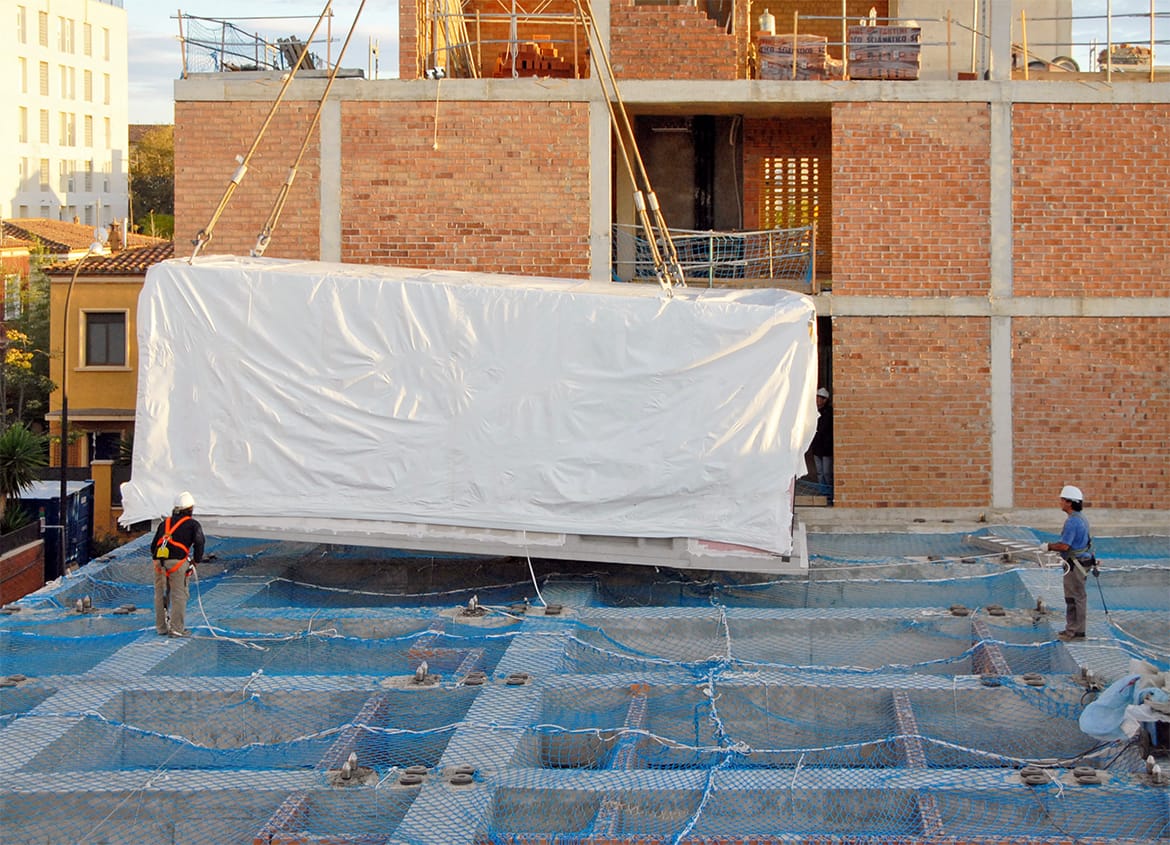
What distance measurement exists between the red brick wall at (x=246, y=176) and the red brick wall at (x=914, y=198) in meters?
7.42

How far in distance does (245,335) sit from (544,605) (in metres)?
4.28

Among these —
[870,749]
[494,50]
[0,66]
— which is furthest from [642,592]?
[0,66]

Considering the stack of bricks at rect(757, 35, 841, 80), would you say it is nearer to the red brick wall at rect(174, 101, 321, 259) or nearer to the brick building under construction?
the brick building under construction

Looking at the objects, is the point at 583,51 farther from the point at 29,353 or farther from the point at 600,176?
the point at 29,353

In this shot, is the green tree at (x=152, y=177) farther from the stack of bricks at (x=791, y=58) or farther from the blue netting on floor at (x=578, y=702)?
the blue netting on floor at (x=578, y=702)

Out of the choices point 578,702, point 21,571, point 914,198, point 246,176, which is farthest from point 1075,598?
point 21,571

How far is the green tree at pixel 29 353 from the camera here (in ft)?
149

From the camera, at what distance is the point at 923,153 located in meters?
19.3

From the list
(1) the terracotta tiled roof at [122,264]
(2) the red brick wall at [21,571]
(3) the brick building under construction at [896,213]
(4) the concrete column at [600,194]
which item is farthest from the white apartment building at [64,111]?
(4) the concrete column at [600,194]

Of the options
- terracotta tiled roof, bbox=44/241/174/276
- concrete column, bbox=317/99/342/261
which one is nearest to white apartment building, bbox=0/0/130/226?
terracotta tiled roof, bbox=44/241/174/276

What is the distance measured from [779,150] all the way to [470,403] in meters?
10.2

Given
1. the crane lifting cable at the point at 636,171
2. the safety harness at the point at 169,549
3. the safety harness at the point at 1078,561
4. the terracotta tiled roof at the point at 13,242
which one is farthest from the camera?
the terracotta tiled roof at the point at 13,242

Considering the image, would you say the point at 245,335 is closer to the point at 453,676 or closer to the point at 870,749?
the point at 453,676

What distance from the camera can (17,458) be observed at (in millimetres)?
24469
